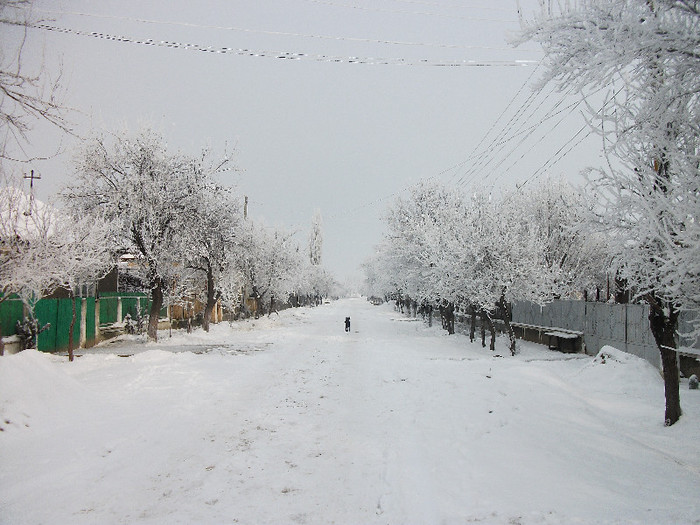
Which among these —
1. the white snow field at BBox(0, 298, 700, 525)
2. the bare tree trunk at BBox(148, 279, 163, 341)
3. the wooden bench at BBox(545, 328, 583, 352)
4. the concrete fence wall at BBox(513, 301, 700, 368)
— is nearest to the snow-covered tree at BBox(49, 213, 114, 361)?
the white snow field at BBox(0, 298, 700, 525)

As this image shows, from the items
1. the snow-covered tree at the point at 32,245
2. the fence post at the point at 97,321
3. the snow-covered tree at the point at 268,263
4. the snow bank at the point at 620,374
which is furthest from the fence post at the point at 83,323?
the snow bank at the point at 620,374

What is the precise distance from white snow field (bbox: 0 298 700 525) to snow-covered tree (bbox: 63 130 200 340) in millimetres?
7614

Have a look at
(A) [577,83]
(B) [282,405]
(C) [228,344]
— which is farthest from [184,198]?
(A) [577,83]

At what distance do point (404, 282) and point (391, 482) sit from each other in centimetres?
3142

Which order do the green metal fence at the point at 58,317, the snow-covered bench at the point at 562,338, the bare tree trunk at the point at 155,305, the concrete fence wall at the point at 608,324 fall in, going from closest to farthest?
the green metal fence at the point at 58,317 → the concrete fence wall at the point at 608,324 → the bare tree trunk at the point at 155,305 → the snow-covered bench at the point at 562,338

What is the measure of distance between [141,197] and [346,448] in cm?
1602

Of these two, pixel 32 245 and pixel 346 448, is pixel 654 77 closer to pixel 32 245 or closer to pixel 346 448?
pixel 346 448

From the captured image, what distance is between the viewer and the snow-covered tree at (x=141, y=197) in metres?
18.7

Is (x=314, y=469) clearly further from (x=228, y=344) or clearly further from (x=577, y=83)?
(x=228, y=344)

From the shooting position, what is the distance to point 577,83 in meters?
4.95

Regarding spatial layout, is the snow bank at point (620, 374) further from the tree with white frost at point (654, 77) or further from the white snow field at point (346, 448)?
the tree with white frost at point (654, 77)

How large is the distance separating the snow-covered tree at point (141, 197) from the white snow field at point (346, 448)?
761 centimetres

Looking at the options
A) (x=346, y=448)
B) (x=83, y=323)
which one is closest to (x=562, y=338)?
(x=346, y=448)

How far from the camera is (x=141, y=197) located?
61.8 feet
